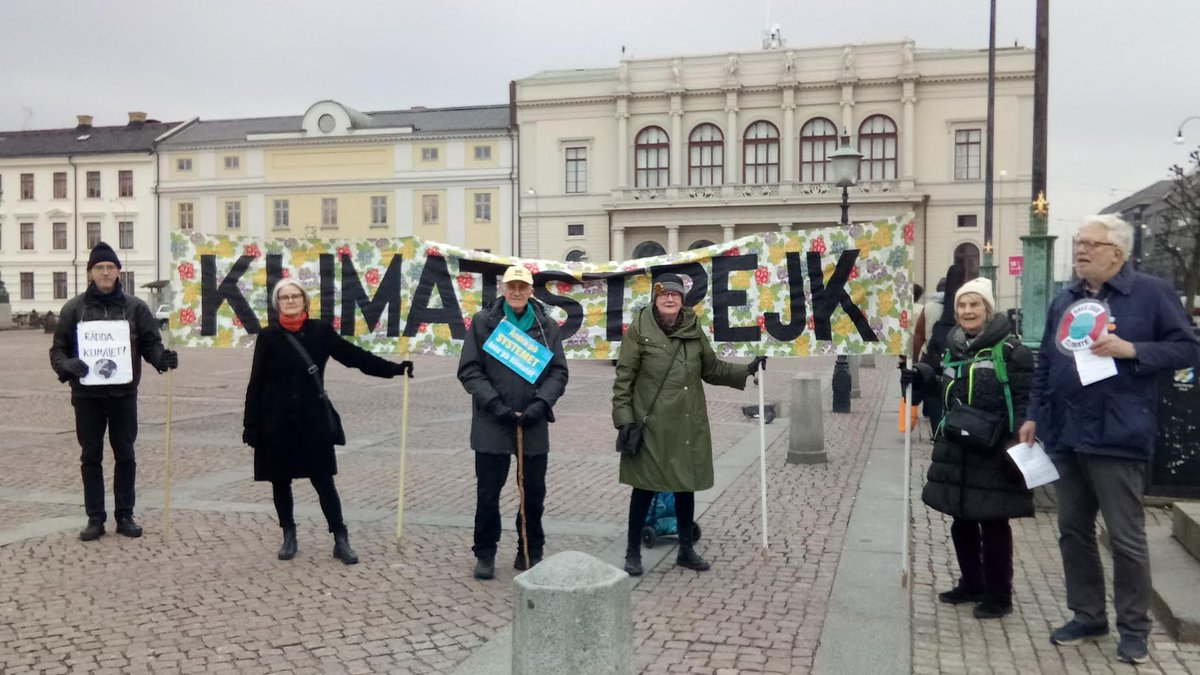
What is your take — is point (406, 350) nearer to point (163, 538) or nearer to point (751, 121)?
point (163, 538)

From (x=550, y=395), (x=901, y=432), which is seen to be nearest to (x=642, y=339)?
(x=550, y=395)

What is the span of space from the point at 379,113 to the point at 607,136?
55.9 ft

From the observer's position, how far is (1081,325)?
5.12 meters

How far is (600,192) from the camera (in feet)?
212

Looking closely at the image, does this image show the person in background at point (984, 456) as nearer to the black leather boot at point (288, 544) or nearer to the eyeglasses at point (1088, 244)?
the eyeglasses at point (1088, 244)

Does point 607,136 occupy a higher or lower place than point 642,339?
higher

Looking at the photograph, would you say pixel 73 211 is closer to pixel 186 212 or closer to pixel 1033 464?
pixel 186 212

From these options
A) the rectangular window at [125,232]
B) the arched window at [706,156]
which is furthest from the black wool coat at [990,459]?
the rectangular window at [125,232]

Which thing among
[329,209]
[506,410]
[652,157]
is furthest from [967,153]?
[506,410]

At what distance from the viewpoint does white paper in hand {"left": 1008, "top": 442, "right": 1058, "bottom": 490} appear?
529 centimetres

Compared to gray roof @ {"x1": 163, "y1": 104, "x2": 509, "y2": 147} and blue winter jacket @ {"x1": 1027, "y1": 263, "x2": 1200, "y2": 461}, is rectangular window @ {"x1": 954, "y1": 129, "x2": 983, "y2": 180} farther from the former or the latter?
blue winter jacket @ {"x1": 1027, "y1": 263, "x2": 1200, "y2": 461}

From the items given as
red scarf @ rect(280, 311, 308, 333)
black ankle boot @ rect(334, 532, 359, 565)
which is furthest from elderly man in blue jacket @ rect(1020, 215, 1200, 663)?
red scarf @ rect(280, 311, 308, 333)

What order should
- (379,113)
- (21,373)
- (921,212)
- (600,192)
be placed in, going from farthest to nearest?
(379,113)
(600,192)
(921,212)
(21,373)

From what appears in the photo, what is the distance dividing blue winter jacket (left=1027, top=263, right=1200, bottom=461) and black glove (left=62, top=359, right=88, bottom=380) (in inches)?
246
